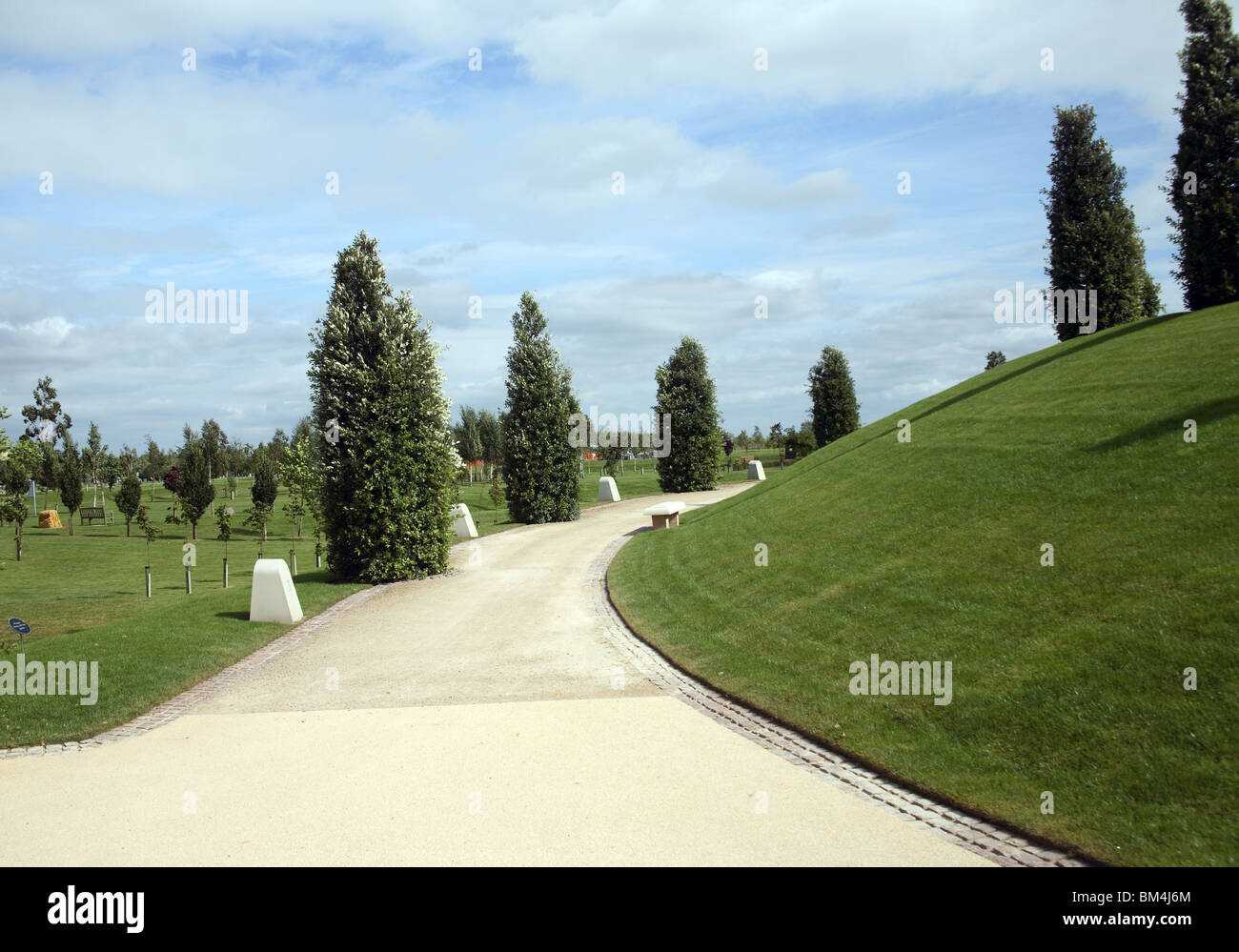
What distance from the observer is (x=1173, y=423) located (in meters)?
11.4

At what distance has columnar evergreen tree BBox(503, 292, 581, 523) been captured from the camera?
3212 cm

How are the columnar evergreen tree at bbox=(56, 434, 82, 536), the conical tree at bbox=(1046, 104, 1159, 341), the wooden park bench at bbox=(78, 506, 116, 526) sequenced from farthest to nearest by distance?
the wooden park bench at bbox=(78, 506, 116, 526) < the columnar evergreen tree at bbox=(56, 434, 82, 536) < the conical tree at bbox=(1046, 104, 1159, 341)

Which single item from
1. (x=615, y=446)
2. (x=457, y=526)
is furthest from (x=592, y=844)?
(x=615, y=446)

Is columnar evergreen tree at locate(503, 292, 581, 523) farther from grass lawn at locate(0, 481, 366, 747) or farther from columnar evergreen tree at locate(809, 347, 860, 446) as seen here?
columnar evergreen tree at locate(809, 347, 860, 446)

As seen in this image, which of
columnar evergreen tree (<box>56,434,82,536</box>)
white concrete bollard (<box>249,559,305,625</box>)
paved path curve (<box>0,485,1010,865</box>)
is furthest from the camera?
columnar evergreen tree (<box>56,434,82,536</box>)

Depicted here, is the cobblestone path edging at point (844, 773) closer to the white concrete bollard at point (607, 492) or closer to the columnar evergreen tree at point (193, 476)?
the white concrete bollard at point (607, 492)

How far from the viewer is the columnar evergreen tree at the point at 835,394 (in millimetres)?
42750

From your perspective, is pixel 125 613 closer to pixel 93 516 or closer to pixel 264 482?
pixel 264 482

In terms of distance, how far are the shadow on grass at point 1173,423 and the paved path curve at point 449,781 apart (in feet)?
24.5

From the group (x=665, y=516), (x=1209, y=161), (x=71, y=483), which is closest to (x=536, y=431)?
(x=665, y=516)

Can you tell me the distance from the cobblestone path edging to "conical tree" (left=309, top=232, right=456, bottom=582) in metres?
8.68

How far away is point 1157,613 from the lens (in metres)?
7.69

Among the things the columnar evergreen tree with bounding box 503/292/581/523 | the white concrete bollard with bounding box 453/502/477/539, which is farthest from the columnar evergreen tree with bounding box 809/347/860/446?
the white concrete bollard with bounding box 453/502/477/539
